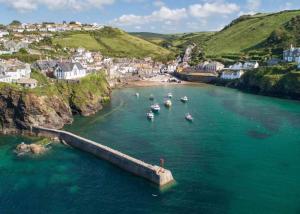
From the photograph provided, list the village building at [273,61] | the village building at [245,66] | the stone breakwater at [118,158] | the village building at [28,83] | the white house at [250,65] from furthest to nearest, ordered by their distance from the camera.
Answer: the village building at [245,66], the white house at [250,65], the village building at [273,61], the village building at [28,83], the stone breakwater at [118,158]

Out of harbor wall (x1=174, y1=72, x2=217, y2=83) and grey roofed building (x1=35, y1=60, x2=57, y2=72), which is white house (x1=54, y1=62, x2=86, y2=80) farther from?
harbor wall (x1=174, y1=72, x2=217, y2=83)

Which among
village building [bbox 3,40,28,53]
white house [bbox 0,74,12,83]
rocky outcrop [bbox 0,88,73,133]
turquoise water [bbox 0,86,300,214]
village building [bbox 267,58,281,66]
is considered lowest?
turquoise water [bbox 0,86,300,214]

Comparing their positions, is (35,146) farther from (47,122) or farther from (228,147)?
(228,147)

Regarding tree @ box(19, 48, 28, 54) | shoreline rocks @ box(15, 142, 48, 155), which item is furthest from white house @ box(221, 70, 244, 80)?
shoreline rocks @ box(15, 142, 48, 155)

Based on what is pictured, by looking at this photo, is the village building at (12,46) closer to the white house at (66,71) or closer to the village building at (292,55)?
the white house at (66,71)

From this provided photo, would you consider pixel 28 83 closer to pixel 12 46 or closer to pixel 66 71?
pixel 66 71

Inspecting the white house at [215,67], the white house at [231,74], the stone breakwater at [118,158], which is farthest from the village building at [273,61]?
the stone breakwater at [118,158]

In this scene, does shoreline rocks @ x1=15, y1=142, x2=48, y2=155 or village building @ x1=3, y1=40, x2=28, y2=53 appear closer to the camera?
shoreline rocks @ x1=15, y1=142, x2=48, y2=155
